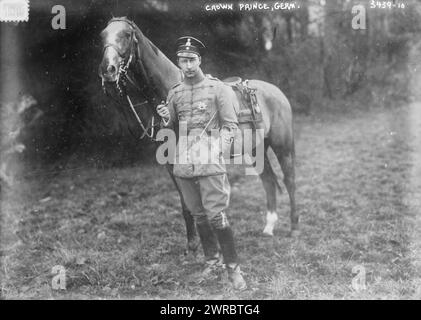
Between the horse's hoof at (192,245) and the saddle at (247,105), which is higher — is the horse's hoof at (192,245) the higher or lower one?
the lower one

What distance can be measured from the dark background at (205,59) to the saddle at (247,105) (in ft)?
3.47

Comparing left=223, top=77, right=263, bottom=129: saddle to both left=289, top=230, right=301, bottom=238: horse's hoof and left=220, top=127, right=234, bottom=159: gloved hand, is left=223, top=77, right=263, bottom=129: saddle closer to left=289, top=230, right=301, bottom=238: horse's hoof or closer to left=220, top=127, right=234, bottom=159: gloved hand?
left=220, top=127, right=234, bottom=159: gloved hand

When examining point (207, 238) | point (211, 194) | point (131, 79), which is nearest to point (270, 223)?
point (207, 238)

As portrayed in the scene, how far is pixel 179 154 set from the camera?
3.59 metres

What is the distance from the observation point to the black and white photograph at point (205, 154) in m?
3.63

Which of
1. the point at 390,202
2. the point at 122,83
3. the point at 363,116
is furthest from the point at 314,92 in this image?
the point at 122,83

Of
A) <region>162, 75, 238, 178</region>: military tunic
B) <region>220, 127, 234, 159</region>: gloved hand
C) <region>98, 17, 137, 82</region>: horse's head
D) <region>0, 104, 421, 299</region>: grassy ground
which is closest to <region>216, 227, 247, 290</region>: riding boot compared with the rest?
<region>0, 104, 421, 299</region>: grassy ground

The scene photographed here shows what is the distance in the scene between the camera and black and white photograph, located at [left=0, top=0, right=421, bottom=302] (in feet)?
11.9

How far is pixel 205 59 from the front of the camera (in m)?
6.04

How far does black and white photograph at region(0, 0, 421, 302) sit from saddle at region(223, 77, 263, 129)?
0.07 ft

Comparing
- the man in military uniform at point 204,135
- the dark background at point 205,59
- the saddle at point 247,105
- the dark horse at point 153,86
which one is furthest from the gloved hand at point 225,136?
the dark background at point 205,59

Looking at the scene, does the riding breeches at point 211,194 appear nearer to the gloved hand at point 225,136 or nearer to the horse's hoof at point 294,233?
the gloved hand at point 225,136
